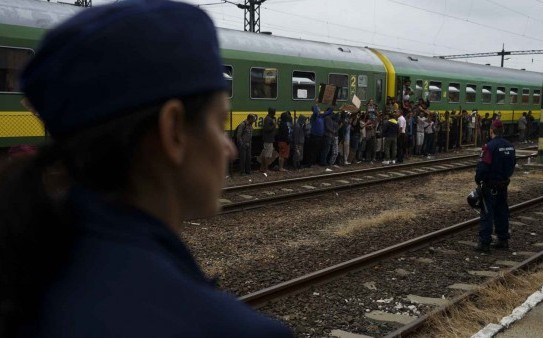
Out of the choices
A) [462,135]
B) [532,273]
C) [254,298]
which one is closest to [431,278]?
[532,273]

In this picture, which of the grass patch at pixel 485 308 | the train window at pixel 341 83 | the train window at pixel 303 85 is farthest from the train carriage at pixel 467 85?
the grass patch at pixel 485 308

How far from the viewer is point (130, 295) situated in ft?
2.67

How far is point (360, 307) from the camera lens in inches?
218

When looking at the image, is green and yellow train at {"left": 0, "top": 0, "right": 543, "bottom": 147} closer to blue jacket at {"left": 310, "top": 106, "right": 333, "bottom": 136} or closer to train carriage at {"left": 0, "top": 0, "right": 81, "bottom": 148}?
train carriage at {"left": 0, "top": 0, "right": 81, "bottom": 148}

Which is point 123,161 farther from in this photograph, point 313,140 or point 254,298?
point 313,140

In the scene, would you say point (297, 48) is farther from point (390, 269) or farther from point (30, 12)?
point (390, 269)

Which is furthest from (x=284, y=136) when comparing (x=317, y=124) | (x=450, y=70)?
(x=450, y=70)

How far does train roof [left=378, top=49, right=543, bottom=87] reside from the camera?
835 inches

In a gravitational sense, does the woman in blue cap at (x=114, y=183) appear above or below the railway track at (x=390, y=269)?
above

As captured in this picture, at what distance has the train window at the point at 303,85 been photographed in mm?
16516

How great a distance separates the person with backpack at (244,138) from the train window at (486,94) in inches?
603

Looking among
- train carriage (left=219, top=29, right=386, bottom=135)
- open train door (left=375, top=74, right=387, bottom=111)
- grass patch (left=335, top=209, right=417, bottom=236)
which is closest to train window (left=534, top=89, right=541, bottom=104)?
open train door (left=375, top=74, right=387, bottom=111)

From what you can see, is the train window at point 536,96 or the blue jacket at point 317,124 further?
the train window at point 536,96

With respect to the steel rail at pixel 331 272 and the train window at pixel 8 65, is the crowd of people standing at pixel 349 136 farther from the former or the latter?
the steel rail at pixel 331 272
